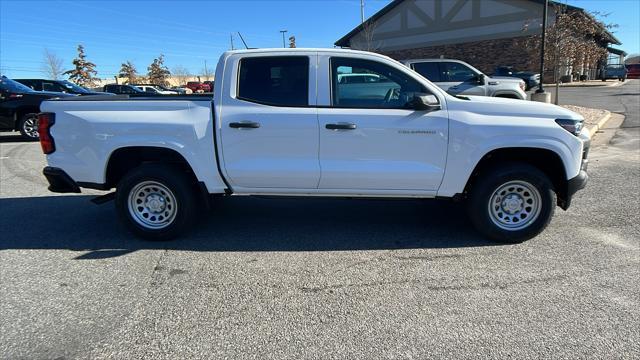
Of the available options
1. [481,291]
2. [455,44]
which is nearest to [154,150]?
[481,291]

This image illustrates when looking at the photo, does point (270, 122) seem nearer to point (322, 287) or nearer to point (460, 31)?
point (322, 287)

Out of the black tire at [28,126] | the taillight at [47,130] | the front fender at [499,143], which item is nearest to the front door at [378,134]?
the front fender at [499,143]

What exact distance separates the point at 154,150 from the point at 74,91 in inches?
563

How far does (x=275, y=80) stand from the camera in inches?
180

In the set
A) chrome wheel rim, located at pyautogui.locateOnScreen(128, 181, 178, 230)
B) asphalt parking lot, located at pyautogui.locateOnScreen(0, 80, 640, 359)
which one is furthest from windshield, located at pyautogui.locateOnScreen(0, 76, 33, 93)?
chrome wheel rim, located at pyautogui.locateOnScreen(128, 181, 178, 230)

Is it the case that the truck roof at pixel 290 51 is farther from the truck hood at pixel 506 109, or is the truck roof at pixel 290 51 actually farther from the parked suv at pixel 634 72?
the parked suv at pixel 634 72

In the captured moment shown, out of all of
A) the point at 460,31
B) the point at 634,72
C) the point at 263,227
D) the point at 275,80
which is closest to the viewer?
the point at 275,80

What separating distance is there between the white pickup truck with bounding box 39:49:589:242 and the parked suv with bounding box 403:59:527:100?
8.25 m

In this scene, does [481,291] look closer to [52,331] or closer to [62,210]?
[52,331]

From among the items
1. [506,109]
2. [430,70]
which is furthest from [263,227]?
[430,70]

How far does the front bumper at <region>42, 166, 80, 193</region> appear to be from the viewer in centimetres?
471

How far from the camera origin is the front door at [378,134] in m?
→ 4.36

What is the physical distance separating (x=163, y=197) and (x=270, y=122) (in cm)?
146

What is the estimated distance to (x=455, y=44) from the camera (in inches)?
1753
